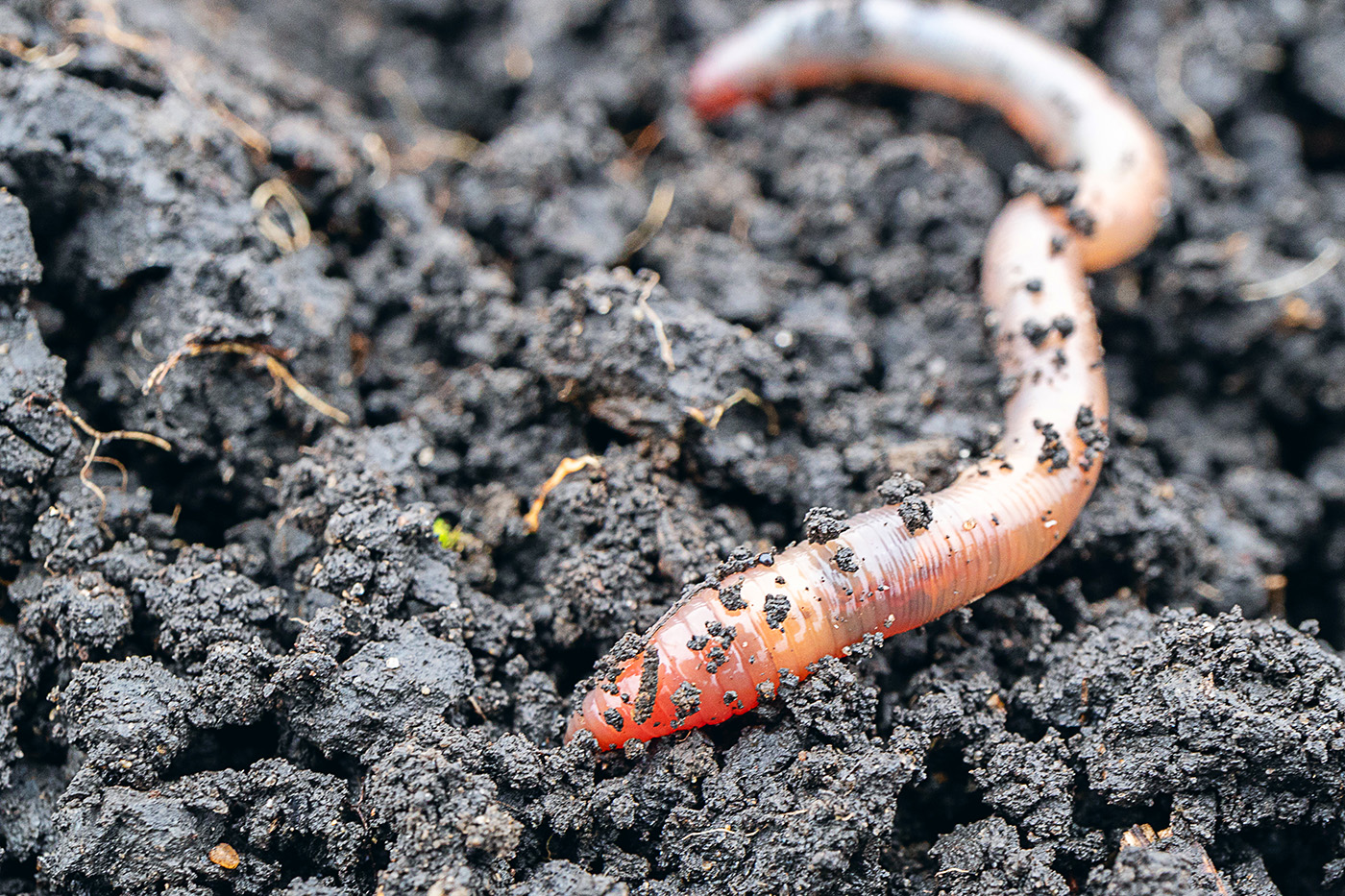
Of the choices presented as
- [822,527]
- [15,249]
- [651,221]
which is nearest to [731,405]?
[822,527]

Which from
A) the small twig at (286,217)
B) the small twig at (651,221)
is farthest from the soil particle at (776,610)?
the small twig at (286,217)

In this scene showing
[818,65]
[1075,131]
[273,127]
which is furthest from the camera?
[818,65]

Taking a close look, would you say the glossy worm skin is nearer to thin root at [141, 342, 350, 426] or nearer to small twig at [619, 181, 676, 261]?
small twig at [619, 181, 676, 261]

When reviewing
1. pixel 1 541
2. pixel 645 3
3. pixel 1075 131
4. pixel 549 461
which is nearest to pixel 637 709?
pixel 549 461

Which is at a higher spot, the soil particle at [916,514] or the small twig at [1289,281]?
the small twig at [1289,281]

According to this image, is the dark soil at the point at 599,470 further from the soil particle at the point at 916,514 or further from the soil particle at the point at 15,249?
the soil particle at the point at 916,514

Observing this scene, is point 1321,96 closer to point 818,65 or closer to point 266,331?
point 818,65
